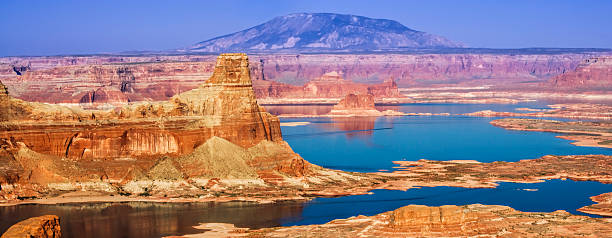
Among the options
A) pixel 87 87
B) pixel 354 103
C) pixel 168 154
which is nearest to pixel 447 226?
pixel 168 154

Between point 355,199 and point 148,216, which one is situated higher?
point 148,216

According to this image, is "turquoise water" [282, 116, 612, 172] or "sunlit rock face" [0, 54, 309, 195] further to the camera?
"turquoise water" [282, 116, 612, 172]

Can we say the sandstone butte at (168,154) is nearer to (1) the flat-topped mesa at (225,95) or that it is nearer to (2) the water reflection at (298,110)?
(1) the flat-topped mesa at (225,95)

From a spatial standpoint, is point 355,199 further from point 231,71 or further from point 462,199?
point 231,71

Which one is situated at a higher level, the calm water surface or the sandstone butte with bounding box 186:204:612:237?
the sandstone butte with bounding box 186:204:612:237

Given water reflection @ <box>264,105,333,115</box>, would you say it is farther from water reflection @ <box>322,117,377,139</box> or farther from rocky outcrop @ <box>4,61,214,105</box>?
rocky outcrop @ <box>4,61,214,105</box>

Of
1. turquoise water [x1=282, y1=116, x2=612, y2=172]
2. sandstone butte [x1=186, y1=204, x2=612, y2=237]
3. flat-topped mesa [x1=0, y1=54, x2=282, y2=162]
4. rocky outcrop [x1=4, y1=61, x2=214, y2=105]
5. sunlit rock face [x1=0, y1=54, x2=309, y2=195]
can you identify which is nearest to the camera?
sandstone butte [x1=186, y1=204, x2=612, y2=237]

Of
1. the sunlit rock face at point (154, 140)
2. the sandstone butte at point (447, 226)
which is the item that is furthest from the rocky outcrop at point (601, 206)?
the sunlit rock face at point (154, 140)

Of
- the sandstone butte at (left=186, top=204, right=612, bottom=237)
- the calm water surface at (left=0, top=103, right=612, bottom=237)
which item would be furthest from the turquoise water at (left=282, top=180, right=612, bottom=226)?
the sandstone butte at (left=186, top=204, right=612, bottom=237)
